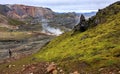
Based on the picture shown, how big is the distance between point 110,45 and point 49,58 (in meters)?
12.2

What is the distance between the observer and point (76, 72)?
40.8 metres

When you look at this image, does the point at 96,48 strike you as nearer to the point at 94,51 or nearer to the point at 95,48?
the point at 95,48

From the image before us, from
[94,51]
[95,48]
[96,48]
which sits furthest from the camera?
[95,48]

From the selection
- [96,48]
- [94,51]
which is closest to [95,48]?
[96,48]

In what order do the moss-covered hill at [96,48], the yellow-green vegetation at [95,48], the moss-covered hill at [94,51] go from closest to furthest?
1. the moss-covered hill at [94,51]
2. the moss-covered hill at [96,48]
3. the yellow-green vegetation at [95,48]

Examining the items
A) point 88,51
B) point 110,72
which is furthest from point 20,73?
point 110,72

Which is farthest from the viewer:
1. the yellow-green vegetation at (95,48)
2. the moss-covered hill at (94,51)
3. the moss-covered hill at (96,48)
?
the yellow-green vegetation at (95,48)

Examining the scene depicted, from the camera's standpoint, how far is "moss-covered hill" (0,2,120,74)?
41.1m

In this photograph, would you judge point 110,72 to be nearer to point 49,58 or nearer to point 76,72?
point 76,72

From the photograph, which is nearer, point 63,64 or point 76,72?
point 76,72

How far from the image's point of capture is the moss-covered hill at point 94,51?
4109 cm

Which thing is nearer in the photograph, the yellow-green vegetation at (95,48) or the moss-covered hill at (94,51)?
the moss-covered hill at (94,51)

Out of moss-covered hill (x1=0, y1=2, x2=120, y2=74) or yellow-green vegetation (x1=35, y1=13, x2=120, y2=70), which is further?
yellow-green vegetation (x1=35, y1=13, x2=120, y2=70)

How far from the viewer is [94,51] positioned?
50.4m
